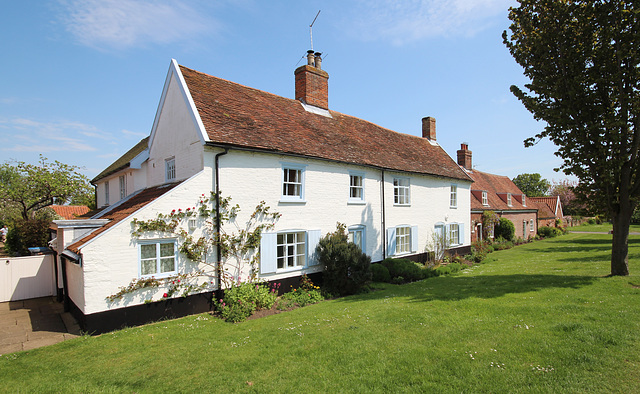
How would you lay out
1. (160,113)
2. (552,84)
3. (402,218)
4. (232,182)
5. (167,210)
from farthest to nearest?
(402,218), (160,113), (552,84), (232,182), (167,210)

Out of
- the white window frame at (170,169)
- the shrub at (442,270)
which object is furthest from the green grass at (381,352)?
the shrub at (442,270)

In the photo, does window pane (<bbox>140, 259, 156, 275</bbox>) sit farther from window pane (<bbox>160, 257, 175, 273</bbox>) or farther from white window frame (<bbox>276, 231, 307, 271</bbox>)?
white window frame (<bbox>276, 231, 307, 271</bbox>)

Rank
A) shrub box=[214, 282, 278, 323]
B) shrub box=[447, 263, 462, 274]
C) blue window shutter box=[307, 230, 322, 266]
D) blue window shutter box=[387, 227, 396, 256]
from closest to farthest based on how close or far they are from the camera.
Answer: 1. shrub box=[214, 282, 278, 323]
2. blue window shutter box=[307, 230, 322, 266]
3. blue window shutter box=[387, 227, 396, 256]
4. shrub box=[447, 263, 462, 274]

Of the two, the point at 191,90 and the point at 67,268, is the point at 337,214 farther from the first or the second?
the point at 67,268

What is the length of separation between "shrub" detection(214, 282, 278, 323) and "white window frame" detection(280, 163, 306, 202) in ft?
11.2

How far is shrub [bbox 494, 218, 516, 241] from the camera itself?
31.0 m

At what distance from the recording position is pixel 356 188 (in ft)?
50.6

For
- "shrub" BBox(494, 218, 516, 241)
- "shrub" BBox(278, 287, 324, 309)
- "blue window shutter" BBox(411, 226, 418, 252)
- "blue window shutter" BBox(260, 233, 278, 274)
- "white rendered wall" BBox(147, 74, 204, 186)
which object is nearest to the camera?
"white rendered wall" BBox(147, 74, 204, 186)

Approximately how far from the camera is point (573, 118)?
1176 centimetres

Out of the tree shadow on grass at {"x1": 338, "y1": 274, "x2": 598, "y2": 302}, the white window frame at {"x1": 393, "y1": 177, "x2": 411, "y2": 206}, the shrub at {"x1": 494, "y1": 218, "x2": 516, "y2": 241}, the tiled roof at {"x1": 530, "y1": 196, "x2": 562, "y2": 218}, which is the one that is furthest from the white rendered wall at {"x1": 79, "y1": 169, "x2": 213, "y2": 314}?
the tiled roof at {"x1": 530, "y1": 196, "x2": 562, "y2": 218}

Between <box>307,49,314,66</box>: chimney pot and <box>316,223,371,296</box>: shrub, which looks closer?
<box>316,223,371,296</box>: shrub

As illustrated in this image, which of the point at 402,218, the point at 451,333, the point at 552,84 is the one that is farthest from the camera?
the point at 402,218

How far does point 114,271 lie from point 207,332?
3065 mm

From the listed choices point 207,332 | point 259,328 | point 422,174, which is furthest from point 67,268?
point 422,174
